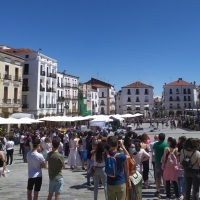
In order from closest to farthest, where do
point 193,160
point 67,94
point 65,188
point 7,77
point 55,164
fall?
1. point 193,160
2. point 55,164
3. point 65,188
4. point 7,77
5. point 67,94

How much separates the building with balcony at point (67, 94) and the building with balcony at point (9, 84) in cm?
1576

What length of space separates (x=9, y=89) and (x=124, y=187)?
30.9 m

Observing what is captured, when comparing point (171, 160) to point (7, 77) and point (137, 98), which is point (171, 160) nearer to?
point (7, 77)

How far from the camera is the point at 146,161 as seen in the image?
284 inches

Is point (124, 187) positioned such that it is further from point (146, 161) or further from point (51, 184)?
point (146, 161)

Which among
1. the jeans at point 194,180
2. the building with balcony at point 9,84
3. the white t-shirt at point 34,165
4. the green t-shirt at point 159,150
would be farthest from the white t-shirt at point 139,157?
the building with balcony at point 9,84

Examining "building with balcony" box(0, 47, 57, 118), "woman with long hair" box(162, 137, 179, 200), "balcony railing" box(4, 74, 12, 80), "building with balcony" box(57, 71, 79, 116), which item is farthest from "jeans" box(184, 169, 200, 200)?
"building with balcony" box(57, 71, 79, 116)

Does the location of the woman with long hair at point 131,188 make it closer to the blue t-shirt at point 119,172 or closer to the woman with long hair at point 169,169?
the blue t-shirt at point 119,172

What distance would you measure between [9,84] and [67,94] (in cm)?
2340

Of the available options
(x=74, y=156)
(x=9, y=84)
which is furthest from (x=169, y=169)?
(x=9, y=84)

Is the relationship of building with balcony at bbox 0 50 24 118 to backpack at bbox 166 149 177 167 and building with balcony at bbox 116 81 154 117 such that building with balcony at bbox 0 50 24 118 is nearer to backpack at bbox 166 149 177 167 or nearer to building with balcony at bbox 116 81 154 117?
backpack at bbox 166 149 177 167

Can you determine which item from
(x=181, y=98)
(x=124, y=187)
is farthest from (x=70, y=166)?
(x=181, y=98)

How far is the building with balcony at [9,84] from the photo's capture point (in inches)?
1214

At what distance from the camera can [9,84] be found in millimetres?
32125
